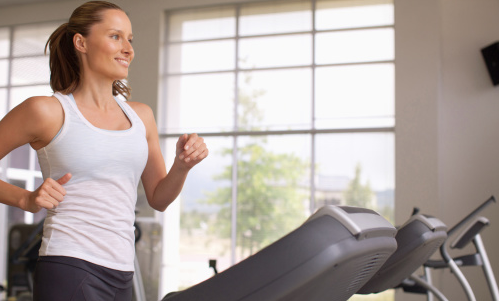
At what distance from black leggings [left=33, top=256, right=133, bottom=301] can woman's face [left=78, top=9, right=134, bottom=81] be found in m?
0.38

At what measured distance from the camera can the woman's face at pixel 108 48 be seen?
1155 millimetres

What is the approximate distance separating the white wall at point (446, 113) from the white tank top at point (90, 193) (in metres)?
5.03

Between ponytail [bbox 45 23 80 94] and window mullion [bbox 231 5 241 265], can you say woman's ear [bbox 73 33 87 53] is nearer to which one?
ponytail [bbox 45 23 80 94]

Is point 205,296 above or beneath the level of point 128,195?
beneath

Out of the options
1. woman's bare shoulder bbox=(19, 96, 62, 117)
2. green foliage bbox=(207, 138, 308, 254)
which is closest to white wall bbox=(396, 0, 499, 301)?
green foliage bbox=(207, 138, 308, 254)

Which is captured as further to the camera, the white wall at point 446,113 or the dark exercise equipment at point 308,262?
the white wall at point 446,113

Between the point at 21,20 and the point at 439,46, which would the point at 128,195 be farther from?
the point at 21,20

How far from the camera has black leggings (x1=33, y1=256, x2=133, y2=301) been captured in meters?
0.99

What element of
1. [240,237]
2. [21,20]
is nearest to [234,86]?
[240,237]

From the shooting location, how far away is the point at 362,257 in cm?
78

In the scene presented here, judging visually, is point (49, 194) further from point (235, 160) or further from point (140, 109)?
point (235, 160)

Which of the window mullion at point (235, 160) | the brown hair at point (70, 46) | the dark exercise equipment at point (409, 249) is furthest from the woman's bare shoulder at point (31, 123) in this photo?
the window mullion at point (235, 160)

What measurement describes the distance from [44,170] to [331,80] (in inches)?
215

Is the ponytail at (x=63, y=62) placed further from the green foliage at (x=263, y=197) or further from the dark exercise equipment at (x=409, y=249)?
the green foliage at (x=263, y=197)
